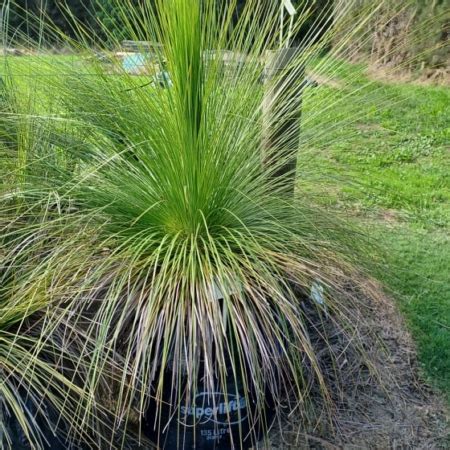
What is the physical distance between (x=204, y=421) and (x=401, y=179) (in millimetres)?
2592

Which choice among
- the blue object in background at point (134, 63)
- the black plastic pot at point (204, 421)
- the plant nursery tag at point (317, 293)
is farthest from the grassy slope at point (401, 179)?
the black plastic pot at point (204, 421)

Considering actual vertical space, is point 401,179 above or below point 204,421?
below

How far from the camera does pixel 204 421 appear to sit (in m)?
1.43

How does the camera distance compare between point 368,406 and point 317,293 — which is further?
point 368,406

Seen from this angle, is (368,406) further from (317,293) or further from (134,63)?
(134,63)

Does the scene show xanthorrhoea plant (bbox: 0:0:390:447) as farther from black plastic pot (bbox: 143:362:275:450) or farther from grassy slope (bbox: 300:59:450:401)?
grassy slope (bbox: 300:59:450:401)

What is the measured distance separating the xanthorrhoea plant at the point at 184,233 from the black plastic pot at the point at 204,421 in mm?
29

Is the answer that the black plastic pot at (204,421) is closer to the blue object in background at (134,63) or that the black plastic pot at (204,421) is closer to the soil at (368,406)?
the soil at (368,406)

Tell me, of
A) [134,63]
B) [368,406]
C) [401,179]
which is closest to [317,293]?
[368,406]

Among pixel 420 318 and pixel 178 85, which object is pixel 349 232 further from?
pixel 420 318

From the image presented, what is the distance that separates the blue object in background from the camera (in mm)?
1760

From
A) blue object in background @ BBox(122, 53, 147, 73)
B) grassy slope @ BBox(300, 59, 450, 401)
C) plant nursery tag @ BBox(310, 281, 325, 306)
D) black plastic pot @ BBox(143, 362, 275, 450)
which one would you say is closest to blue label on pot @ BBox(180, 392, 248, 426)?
black plastic pot @ BBox(143, 362, 275, 450)

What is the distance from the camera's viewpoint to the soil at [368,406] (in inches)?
71.9

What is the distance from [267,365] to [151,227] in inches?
18.9
